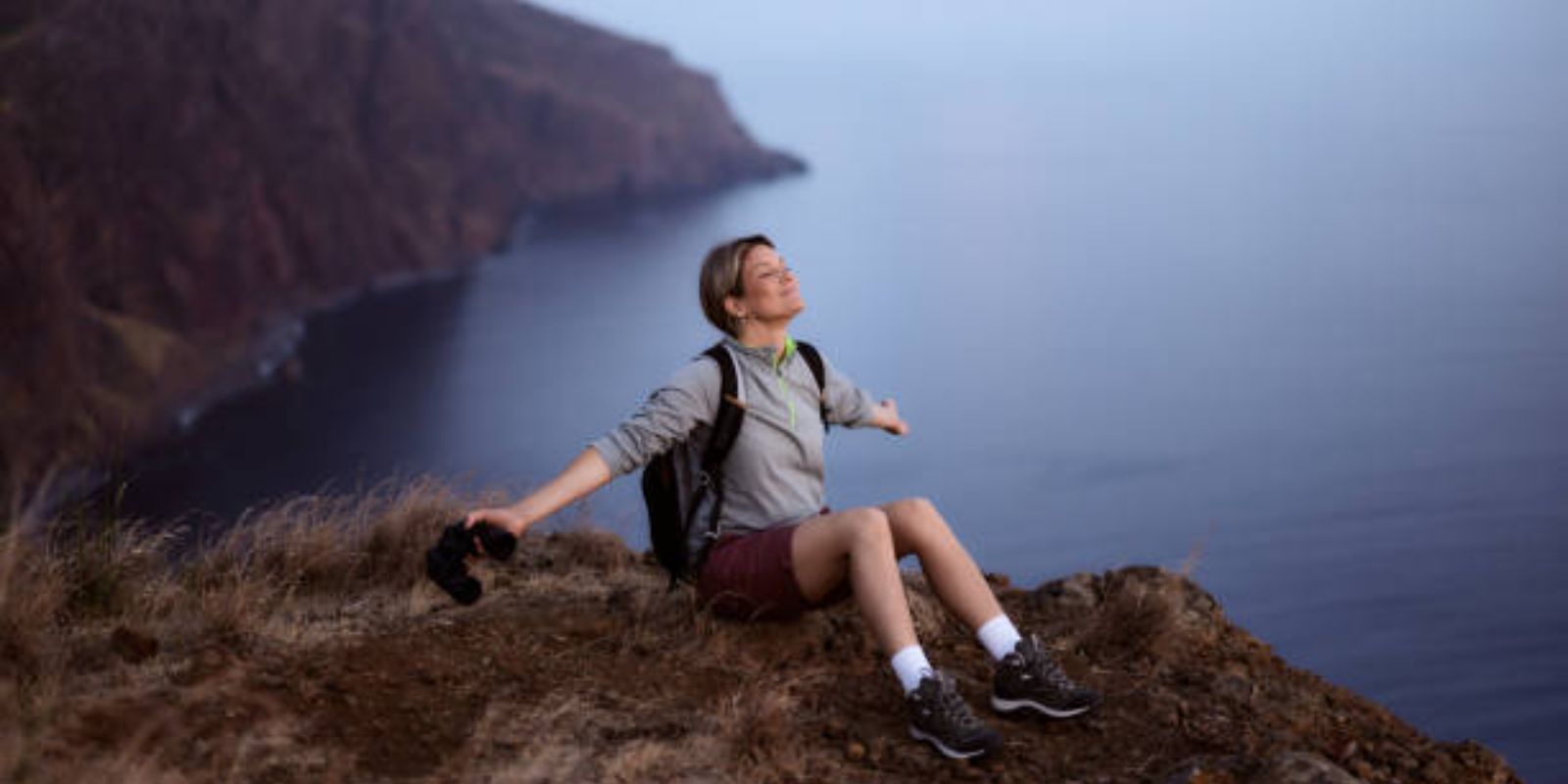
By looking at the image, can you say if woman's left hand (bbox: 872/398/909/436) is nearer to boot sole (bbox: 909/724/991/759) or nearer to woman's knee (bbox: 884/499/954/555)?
woman's knee (bbox: 884/499/954/555)

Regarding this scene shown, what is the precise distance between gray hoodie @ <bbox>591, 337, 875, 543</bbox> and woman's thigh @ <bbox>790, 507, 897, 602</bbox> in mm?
216

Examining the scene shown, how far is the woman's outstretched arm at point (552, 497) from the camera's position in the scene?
3781 millimetres

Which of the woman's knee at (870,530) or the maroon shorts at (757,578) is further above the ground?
the woman's knee at (870,530)

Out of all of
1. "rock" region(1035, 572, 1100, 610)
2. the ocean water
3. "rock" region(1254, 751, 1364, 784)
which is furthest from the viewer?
the ocean water

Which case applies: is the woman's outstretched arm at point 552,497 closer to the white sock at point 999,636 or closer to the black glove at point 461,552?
the black glove at point 461,552

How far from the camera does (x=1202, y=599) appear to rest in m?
5.34

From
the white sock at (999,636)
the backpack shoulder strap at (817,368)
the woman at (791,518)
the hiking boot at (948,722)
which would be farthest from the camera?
the backpack shoulder strap at (817,368)

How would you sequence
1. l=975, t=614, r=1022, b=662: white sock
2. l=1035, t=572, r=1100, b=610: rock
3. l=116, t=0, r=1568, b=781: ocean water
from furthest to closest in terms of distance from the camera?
l=116, t=0, r=1568, b=781: ocean water
l=1035, t=572, r=1100, b=610: rock
l=975, t=614, r=1022, b=662: white sock

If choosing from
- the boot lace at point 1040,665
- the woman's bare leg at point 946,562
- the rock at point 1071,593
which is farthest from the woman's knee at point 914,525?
the rock at point 1071,593

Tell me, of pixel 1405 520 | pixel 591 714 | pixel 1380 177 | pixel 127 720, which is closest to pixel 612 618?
pixel 591 714

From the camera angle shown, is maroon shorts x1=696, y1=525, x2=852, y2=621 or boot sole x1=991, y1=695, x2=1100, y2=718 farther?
maroon shorts x1=696, y1=525, x2=852, y2=621

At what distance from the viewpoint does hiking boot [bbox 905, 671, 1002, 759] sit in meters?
3.75

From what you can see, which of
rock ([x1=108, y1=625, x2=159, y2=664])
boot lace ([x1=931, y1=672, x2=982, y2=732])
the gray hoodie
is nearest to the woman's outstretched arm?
the gray hoodie

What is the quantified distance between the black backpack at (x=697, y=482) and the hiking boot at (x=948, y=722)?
85 cm
